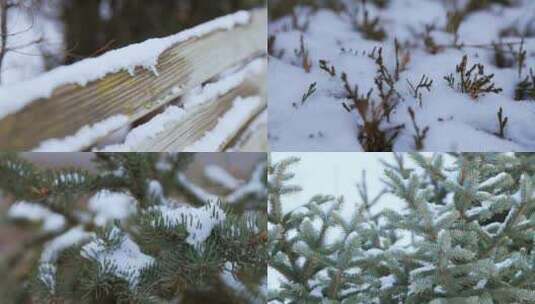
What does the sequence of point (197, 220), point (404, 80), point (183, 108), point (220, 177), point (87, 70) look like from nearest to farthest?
point (87, 70) → point (197, 220) → point (183, 108) → point (404, 80) → point (220, 177)

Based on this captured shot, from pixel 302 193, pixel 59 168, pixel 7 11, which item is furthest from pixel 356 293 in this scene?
pixel 7 11

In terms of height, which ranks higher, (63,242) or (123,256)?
(123,256)

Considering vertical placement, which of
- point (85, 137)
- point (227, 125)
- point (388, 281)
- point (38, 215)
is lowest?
point (388, 281)

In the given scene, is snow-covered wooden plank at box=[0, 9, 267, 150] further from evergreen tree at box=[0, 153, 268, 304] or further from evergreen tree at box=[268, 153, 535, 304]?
evergreen tree at box=[268, 153, 535, 304]

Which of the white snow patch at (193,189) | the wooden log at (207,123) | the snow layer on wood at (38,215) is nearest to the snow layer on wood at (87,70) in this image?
the wooden log at (207,123)

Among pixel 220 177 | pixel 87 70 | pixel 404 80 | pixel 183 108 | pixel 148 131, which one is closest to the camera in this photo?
pixel 87 70

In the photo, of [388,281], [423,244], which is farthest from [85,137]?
[388,281]

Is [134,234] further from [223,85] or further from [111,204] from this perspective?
[223,85]
